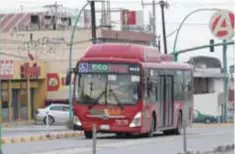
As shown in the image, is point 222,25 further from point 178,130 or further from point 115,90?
point 178,130

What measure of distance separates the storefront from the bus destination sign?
33863 millimetres

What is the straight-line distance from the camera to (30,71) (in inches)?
2682

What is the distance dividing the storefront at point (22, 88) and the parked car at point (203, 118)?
1491 centimetres

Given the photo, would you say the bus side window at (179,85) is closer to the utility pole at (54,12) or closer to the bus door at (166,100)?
the bus door at (166,100)

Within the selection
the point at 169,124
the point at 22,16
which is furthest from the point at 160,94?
the point at 22,16

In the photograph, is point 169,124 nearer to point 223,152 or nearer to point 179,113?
point 179,113

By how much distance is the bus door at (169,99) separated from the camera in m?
33.7

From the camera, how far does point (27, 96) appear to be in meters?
68.6

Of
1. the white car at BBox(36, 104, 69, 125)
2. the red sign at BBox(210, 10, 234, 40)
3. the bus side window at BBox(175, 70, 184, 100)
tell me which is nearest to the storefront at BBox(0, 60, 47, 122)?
the white car at BBox(36, 104, 69, 125)

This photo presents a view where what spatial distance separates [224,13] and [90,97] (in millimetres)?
5836

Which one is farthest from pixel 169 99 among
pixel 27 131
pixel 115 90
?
pixel 27 131

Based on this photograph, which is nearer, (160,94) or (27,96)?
(160,94)

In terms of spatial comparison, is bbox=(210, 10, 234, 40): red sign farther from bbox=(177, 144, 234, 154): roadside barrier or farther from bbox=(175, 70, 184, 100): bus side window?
bbox=(175, 70, 184, 100): bus side window

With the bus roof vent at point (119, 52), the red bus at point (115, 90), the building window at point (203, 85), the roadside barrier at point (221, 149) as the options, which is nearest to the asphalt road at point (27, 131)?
the red bus at point (115, 90)
